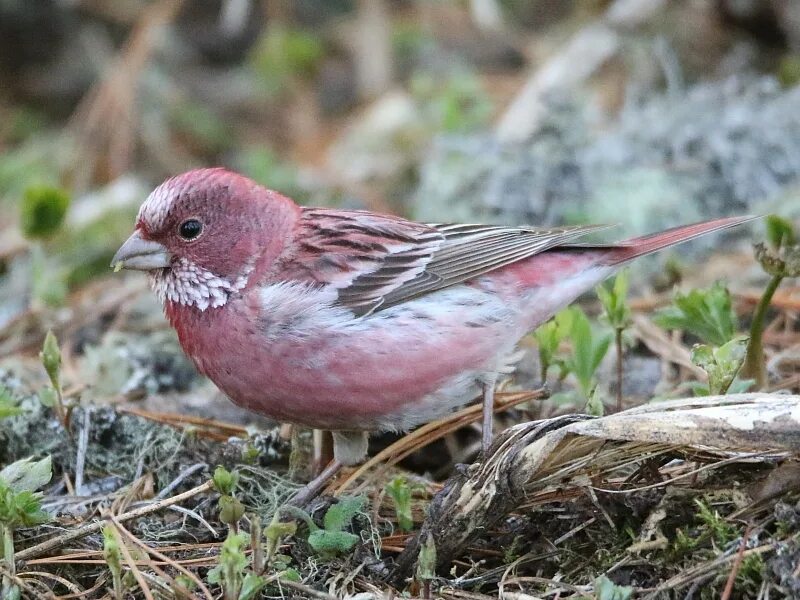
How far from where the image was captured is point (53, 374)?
13.6ft

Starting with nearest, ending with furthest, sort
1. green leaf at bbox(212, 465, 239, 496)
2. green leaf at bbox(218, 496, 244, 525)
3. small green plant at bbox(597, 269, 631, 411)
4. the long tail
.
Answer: green leaf at bbox(218, 496, 244, 525) < green leaf at bbox(212, 465, 239, 496) < small green plant at bbox(597, 269, 631, 411) < the long tail

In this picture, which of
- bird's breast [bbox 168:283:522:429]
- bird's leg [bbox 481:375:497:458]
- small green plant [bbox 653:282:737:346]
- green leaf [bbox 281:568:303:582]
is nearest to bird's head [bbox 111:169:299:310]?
bird's breast [bbox 168:283:522:429]

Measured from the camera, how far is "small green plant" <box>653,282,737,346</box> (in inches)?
163

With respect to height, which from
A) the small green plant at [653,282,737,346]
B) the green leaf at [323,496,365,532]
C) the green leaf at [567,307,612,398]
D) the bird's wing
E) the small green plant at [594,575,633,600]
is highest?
the bird's wing

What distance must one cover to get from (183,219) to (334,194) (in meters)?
3.75

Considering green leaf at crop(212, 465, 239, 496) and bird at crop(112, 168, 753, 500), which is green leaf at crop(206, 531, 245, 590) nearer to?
green leaf at crop(212, 465, 239, 496)

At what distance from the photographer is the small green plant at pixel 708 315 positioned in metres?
4.15

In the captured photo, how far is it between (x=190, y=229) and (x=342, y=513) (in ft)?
4.73

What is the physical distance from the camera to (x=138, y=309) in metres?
6.41

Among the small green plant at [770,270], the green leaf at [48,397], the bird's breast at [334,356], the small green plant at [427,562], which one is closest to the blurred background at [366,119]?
the green leaf at [48,397]

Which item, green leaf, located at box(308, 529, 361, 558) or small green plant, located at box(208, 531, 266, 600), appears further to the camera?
green leaf, located at box(308, 529, 361, 558)

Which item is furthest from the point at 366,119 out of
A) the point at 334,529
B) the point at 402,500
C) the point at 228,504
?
the point at 228,504

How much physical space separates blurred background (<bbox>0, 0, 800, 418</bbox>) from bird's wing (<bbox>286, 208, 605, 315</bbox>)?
1.50m

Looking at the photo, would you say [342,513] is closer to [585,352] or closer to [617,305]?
[585,352]
